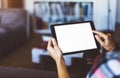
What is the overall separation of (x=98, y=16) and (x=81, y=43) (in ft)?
14.2

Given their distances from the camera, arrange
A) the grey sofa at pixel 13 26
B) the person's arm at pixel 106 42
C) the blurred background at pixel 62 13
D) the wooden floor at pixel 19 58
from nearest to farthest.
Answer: the person's arm at pixel 106 42, the wooden floor at pixel 19 58, the grey sofa at pixel 13 26, the blurred background at pixel 62 13

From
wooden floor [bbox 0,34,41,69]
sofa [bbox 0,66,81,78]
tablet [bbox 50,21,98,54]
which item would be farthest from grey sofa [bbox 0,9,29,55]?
tablet [bbox 50,21,98,54]

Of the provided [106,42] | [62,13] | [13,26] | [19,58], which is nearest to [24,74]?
[106,42]

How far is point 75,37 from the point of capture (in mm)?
1464

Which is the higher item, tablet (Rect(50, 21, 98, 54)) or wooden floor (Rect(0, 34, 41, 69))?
tablet (Rect(50, 21, 98, 54))

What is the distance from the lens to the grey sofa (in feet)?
13.4

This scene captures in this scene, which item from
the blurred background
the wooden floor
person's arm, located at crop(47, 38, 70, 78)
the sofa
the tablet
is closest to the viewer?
person's arm, located at crop(47, 38, 70, 78)

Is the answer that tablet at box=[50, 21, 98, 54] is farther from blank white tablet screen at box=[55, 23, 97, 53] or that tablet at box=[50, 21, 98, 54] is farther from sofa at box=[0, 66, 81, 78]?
sofa at box=[0, 66, 81, 78]

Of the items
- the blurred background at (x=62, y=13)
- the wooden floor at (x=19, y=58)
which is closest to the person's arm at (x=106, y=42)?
the wooden floor at (x=19, y=58)

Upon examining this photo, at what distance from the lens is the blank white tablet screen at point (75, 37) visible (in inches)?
56.5

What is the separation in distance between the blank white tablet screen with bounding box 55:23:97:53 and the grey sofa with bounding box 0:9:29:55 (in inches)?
105

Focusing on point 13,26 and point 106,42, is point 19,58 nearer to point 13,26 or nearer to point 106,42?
point 13,26

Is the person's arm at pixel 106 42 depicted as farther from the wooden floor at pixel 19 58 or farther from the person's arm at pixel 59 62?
the wooden floor at pixel 19 58

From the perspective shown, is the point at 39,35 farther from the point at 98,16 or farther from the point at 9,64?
the point at 9,64
